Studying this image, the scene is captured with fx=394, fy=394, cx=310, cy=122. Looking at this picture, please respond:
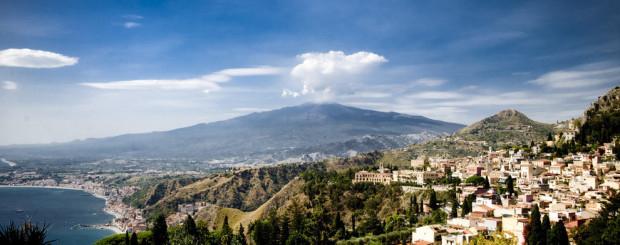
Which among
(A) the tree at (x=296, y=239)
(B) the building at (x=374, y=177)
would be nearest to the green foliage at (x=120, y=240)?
(A) the tree at (x=296, y=239)

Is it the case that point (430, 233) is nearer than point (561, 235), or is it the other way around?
point (561, 235)

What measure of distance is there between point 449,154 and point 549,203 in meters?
72.4

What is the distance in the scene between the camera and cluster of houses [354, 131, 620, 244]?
25547 mm

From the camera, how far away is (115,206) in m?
106

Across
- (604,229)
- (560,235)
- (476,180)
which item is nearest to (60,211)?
(476,180)

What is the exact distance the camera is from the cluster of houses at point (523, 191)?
25.5 meters

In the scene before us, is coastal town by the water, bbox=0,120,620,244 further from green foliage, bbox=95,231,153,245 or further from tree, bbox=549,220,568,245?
green foliage, bbox=95,231,153,245

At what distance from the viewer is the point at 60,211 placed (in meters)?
101

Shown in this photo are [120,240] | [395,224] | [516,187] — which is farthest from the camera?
[120,240]

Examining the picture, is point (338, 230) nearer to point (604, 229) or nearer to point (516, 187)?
point (516, 187)

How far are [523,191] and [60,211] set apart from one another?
4193 inches

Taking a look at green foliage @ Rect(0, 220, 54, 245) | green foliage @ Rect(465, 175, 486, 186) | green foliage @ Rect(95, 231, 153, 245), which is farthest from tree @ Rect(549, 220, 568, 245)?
green foliage @ Rect(95, 231, 153, 245)

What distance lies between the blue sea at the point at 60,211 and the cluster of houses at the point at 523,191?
59.1 meters

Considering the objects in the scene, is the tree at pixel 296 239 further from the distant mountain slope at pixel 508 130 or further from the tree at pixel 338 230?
the distant mountain slope at pixel 508 130
